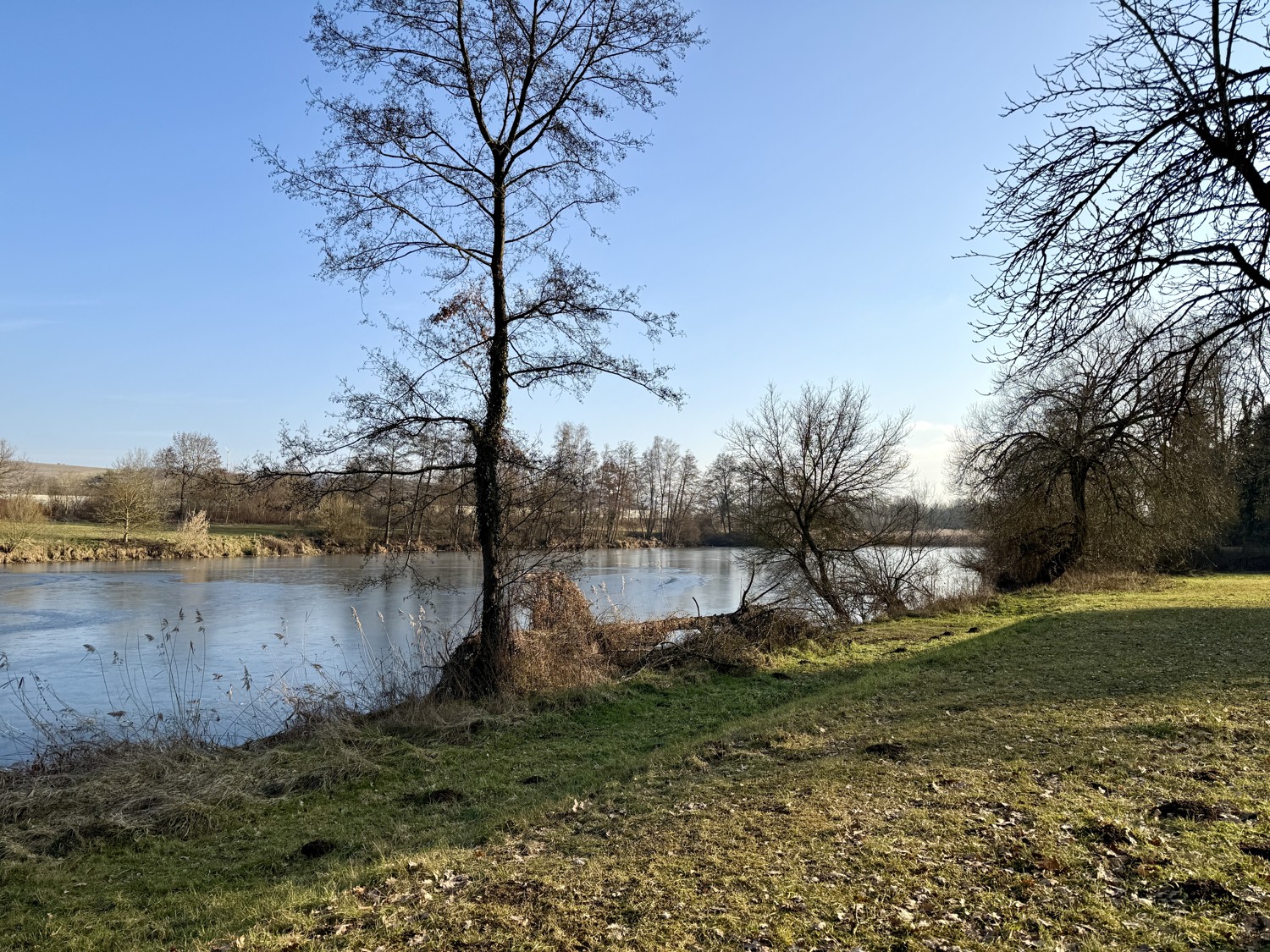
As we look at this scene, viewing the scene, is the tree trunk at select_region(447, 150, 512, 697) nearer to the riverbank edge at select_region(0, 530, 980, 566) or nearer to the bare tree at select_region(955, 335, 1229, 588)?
the bare tree at select_region(955, 335, 1229, 588)

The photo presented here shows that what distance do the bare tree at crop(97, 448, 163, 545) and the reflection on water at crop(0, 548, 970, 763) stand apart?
552 centimetres

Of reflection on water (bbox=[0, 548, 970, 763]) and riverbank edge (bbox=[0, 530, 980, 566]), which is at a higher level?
riverbank edge (bbox=[0, 530, 980, 566])

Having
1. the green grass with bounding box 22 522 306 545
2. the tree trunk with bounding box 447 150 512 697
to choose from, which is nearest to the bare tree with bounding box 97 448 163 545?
the green grass with bounding box 22 522 306 545

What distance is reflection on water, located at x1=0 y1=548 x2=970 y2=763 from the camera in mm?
12883

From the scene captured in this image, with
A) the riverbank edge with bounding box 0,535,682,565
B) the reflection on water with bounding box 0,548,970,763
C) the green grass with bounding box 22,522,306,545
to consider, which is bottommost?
the reflection on water with bounding box 0,548,970,763

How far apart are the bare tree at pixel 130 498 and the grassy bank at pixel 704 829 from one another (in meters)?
36.8

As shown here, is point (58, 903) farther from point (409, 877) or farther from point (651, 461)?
point (651, 461)

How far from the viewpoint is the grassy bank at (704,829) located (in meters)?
3.56

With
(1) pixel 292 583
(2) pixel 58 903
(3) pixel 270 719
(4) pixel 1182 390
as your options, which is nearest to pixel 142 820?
(2) pixel 58 903

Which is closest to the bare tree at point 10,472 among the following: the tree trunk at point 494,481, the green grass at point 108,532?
the green grass at point 108,532

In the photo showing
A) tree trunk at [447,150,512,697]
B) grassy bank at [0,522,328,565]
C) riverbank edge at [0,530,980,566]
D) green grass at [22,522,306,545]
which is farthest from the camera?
green grass at [22,522,306,545]

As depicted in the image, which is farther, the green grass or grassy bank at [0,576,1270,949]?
the green grass

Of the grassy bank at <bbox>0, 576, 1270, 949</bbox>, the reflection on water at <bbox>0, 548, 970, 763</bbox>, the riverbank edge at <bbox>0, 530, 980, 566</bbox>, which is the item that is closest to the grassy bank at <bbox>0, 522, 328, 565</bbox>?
the riverbank edge at <bbox>0, 530, 980, 566</bbox>

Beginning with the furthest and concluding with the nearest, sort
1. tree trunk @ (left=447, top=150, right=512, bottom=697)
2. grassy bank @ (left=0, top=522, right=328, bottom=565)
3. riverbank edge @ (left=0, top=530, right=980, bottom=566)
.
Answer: grassy bank @ (left=0, top=522, right=328, bottom=565)
riverbank edge @ (left=0, top=530, right=980, bottom=566)
tree trunk @ (left=447, top=150, right=512, bottom=697)
